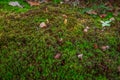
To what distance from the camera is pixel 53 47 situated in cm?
353

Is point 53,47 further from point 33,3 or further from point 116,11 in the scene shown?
point 116,11

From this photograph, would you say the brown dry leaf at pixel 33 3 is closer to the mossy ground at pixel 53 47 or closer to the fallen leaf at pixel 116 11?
the mossy ground at pixel 53 47

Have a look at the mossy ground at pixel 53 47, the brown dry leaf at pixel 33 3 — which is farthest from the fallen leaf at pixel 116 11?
the brown dry leaf at pixel 33 3

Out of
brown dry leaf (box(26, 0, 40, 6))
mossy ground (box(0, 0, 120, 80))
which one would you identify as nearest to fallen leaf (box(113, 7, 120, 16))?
mossy ground (box(0, 0, 120, 80))

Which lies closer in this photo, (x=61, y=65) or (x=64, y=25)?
(x=61, y=65)

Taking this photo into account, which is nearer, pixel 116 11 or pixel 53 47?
pixel 53 47

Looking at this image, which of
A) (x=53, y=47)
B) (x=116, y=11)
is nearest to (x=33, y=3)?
(x=53, y=47)

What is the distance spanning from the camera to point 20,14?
4074 mm

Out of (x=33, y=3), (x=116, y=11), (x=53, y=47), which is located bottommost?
(x=53, y=47)

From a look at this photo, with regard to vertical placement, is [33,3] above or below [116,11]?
above

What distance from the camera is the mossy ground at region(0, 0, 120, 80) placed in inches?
131

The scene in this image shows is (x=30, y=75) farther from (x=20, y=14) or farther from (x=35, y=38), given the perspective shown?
(x=20, y=14)

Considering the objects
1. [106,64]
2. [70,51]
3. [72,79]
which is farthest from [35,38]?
[106,64]

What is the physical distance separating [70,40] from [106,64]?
1.91ft
